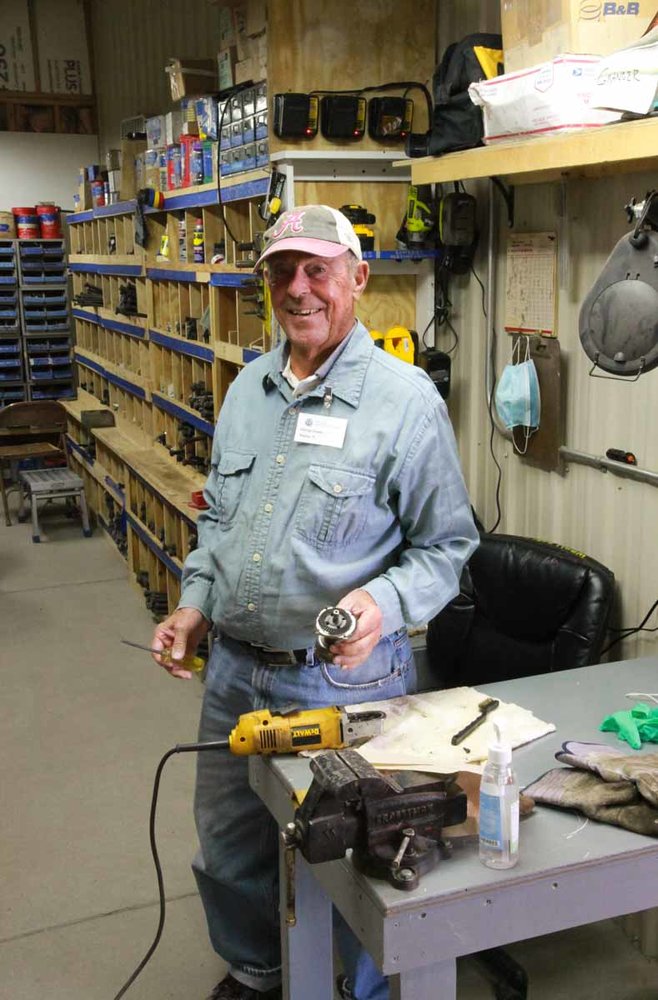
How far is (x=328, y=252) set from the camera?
6.23ft

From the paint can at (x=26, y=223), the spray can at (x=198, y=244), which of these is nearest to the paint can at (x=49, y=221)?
the paint can at (x=26, y=223)

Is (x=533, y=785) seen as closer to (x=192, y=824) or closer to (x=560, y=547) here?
(x=560, y=547)

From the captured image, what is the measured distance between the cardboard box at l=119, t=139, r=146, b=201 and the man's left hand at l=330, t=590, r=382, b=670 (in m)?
4.88

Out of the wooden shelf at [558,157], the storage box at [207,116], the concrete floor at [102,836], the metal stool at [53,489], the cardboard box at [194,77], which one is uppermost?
the cardboard box at [194,77]

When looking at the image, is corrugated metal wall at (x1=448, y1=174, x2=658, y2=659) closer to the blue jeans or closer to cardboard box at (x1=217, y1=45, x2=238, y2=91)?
the blue jeans

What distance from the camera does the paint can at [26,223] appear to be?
861cm

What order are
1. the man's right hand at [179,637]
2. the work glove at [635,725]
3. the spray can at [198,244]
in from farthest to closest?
the spray can at [198,244] < the man's right hand at [179,637] < the work glove at [635,725]

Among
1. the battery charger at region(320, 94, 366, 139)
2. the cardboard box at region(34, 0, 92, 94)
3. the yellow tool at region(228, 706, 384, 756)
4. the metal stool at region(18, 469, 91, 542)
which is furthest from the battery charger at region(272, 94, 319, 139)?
the cardboard box at region(34, 0, 92, 94)

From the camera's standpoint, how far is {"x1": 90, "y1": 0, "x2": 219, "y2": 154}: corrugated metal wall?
18.5 feet

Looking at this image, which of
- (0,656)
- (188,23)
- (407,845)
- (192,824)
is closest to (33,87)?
(188,23)

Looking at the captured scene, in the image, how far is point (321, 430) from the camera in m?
1.97

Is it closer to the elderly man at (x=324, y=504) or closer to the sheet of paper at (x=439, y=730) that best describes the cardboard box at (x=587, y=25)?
the elderly man at (x=324, y=504)

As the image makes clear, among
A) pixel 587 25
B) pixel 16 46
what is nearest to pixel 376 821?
pixel 587 25

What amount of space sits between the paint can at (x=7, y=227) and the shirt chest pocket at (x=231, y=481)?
7.24 meters
